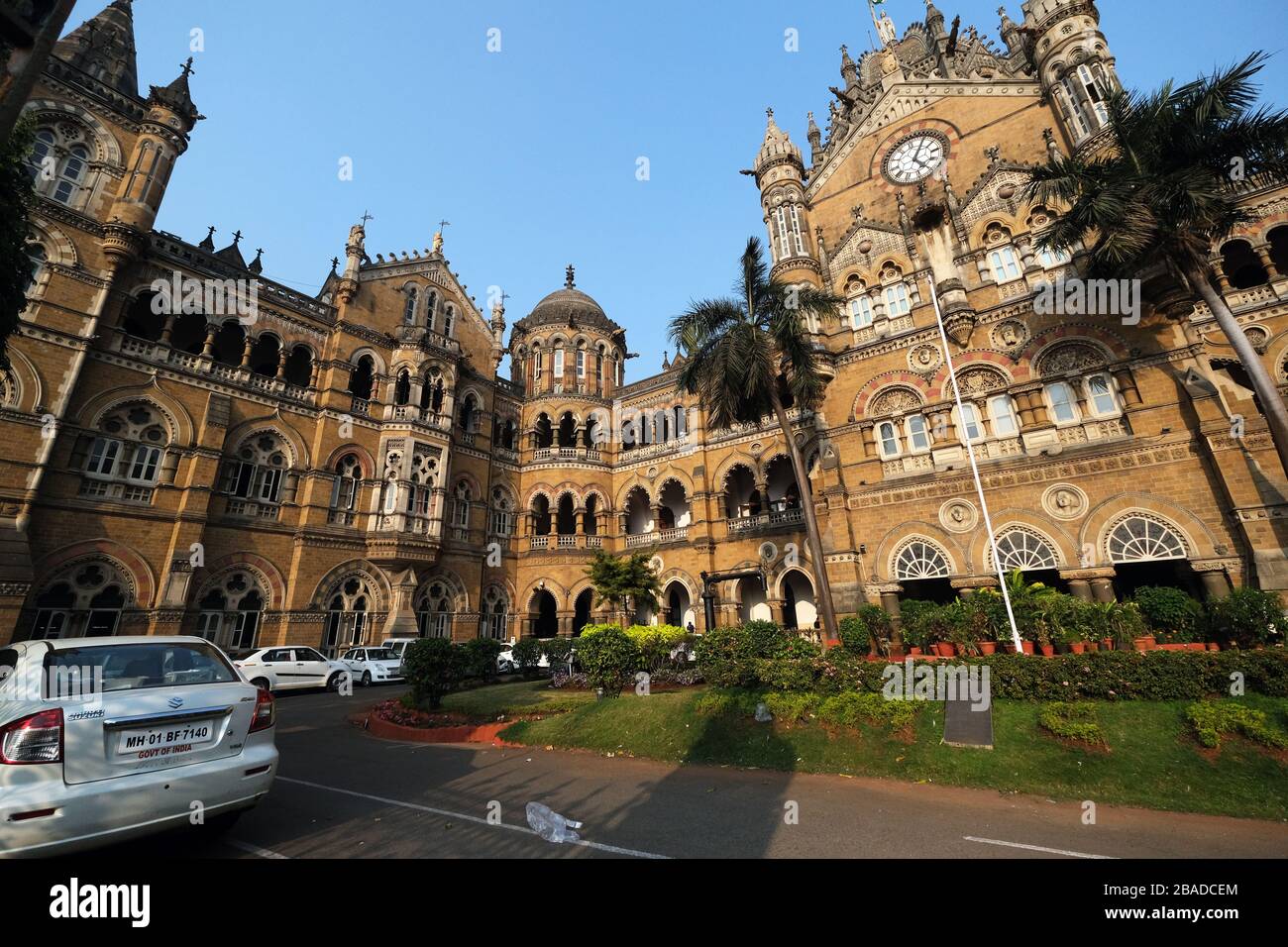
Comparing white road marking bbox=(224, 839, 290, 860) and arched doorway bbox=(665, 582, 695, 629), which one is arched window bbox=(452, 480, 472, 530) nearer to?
arched doorway bbox=(665, 582, 695, 629)

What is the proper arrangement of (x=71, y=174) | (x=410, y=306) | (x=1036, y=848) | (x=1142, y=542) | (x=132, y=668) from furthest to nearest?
1. (x=410, y=306)
2. (x=71, y=174)
3. (x=1142, y=542)
4. (x=1036, y=848)
5. (x=132, y=668)

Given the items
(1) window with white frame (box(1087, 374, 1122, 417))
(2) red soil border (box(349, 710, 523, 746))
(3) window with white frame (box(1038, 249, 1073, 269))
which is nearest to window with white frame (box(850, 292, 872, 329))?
(3) window with white frame (box(1038, 249, 1073, 269))

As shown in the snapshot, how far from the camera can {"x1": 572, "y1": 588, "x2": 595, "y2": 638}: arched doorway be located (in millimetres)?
27578

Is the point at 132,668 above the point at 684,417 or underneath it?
underneath

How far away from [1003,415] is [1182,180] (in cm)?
709

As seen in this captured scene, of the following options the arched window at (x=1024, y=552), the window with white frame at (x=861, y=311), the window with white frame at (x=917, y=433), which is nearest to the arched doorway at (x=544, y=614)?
the window with white frame at (x=917, y=433)

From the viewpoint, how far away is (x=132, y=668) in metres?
4.60

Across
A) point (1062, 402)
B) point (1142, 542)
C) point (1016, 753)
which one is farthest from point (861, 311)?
point (1016, 753)

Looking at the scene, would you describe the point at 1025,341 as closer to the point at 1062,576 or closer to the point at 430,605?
the point at 1062,576

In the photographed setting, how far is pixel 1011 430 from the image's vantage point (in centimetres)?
1680

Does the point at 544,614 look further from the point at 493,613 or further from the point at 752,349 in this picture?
the point at 752,349

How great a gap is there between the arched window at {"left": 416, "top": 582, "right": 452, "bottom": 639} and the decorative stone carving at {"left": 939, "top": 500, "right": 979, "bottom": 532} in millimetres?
19937

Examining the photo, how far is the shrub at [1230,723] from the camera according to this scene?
22.1 ft
